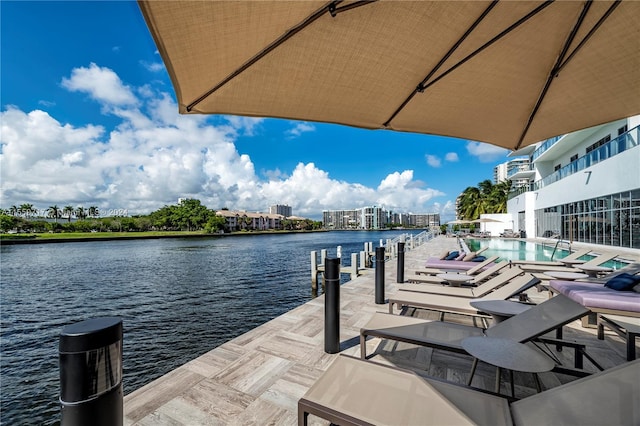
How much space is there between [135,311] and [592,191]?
22288 mm

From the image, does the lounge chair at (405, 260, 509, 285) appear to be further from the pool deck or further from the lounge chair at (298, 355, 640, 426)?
the lounge chair at (298, 355, 640, 426)

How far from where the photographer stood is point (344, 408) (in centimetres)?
178

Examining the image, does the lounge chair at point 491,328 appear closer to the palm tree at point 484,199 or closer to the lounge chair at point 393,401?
the lounge chair at point 393,401

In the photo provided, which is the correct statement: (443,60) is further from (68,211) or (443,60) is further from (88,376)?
(68,211)

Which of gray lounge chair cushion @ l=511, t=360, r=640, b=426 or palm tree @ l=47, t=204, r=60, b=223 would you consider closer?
gray lounge chair cushion @ l=511, t=360, r=640, b=426

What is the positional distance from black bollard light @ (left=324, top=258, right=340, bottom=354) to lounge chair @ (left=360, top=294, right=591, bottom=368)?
409 millimetres

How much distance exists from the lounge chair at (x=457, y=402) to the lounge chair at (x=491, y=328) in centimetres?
69

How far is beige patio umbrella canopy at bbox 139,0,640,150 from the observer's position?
1716 mm

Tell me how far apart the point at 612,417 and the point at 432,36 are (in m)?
2.51

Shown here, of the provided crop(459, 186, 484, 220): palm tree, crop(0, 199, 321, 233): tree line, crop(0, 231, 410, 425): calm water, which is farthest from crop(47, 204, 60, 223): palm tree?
crop(459, 186, 484, 220): palm tree

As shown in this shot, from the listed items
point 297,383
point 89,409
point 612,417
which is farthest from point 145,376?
point 612,417

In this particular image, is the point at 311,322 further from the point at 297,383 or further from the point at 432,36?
the point at 432,36

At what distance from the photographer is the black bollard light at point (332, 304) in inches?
132

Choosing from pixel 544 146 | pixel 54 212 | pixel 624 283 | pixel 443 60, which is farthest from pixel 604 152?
pixel 54 212
